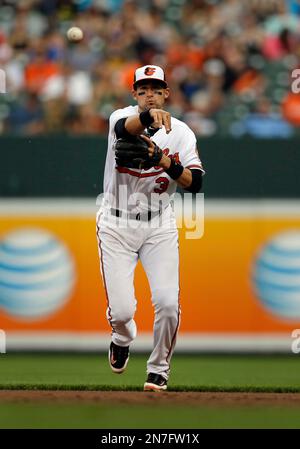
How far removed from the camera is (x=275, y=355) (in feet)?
31.5

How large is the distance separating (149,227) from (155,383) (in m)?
1.04

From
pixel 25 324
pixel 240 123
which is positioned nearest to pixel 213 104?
pixel 240 123

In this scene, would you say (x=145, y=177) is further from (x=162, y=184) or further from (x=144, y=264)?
(x=144, y=264)

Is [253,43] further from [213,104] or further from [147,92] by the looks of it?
[147,92]

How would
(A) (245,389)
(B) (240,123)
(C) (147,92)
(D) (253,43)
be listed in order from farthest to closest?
1. (D) (253,43)
2. (B) (240,123)
3. (A) (245,389)
4. (C) (147,92)

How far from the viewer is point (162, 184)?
7.00 metres

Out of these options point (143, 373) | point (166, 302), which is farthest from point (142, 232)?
point (143, 373)

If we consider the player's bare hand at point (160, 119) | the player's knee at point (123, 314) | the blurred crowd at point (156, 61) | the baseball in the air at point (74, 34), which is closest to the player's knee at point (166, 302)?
the player's knee at point (123, 314)

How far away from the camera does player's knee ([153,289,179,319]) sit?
6.83 m

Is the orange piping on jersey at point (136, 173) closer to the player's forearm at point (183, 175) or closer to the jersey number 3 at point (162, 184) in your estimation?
the jersey number 3 at point (162, 184)

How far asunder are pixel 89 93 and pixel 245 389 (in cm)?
435

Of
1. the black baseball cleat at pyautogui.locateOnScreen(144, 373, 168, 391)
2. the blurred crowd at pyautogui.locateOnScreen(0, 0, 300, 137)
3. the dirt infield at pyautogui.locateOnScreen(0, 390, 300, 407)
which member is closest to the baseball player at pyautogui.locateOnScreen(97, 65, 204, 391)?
the black baseball cleat at pyautogui.locateOnScreen(144, 373, 168, 391)

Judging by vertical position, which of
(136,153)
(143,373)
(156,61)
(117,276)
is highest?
(156,61)

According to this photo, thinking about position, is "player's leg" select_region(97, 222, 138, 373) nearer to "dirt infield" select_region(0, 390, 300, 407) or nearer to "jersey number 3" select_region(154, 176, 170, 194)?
"jersey number 3" select_region(154, 176, 170, 194)
